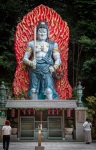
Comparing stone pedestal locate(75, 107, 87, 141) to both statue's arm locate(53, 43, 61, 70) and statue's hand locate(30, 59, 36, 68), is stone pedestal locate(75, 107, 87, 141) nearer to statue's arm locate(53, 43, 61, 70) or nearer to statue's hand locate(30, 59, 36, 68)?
statue's arm locate(53, 43, 61, 70)

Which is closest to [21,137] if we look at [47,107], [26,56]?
[47,107]

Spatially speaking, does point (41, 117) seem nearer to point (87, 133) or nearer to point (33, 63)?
point (87, 133)

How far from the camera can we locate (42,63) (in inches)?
886

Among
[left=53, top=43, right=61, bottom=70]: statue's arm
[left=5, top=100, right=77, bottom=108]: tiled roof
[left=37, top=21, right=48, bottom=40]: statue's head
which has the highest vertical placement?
[left=37, top=21, right=48, bottom=40]: statue's head

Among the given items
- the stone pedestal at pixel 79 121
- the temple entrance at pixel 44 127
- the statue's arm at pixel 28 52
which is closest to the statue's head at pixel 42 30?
the statue's arm at pixel 28 52

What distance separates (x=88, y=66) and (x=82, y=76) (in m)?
1.73

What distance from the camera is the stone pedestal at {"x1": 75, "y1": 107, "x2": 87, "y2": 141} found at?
18.7 metres

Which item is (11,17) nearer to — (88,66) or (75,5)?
(75,5)

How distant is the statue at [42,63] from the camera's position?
72.8 ft

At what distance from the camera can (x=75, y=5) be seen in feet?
91.1

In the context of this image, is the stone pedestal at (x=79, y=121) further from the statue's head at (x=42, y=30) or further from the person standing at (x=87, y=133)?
the statue's head at (x=42, y=30)

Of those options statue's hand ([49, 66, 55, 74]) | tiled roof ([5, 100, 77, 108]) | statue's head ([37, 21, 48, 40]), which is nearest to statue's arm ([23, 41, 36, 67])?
statue's head ([37, 21, 48, 40])

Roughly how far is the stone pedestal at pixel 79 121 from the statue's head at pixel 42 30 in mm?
6630

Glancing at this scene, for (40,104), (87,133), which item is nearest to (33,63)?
(40,104)
